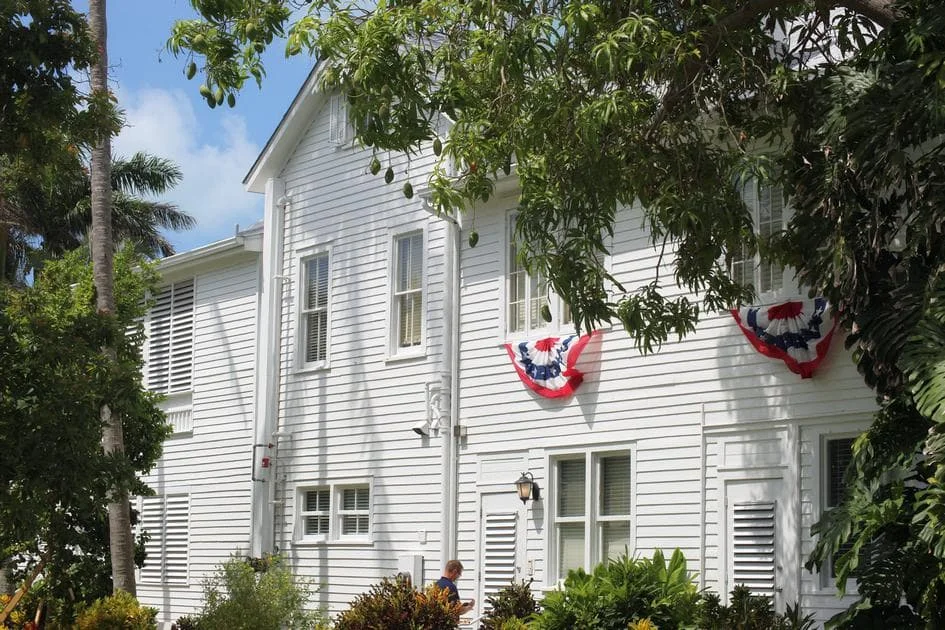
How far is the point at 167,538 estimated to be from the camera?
26.7m

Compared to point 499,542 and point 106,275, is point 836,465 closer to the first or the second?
point 499,542

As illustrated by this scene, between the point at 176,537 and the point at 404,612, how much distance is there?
480 inches

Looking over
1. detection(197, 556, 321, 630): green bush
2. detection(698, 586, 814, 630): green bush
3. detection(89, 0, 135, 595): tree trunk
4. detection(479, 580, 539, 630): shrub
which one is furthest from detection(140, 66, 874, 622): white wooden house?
detection(89, 0, 135, 595): tree trunk

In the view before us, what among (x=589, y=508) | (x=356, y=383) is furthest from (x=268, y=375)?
(x=589, y=508)

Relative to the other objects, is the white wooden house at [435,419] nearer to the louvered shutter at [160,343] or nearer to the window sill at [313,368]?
the window sill at [313,368]

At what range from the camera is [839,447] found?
51.4ft

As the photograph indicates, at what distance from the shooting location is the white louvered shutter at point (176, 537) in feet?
85.9

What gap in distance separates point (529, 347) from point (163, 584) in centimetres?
1113

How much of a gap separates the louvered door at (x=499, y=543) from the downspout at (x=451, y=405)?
610 mm

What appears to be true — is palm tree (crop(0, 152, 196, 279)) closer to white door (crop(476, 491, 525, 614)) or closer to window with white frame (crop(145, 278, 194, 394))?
window with white frame (crop(145, 278, 194, 394))

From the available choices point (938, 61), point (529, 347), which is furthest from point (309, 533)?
point (938, 61)

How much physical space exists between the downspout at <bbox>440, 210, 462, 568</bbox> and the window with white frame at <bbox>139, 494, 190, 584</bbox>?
775 cm

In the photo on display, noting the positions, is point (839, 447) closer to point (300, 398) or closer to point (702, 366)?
point (702, 366)

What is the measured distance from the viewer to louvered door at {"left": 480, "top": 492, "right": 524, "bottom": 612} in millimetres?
19156
